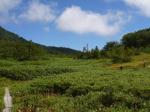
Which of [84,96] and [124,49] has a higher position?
[124,49]

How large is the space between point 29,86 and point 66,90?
182 inches

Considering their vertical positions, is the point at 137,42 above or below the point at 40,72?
above

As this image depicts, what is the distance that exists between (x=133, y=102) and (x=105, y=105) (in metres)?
1.62

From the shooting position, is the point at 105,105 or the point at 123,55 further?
the point at 123,55

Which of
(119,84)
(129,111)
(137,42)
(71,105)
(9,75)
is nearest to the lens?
(129,111)

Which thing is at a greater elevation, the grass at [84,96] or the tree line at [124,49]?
the tree line at [124,49]

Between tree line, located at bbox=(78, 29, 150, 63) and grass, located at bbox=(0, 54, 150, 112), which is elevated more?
tree line, located at bbox=(78, 29, 150, 63)

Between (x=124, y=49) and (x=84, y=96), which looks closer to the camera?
(x=84, y=96)

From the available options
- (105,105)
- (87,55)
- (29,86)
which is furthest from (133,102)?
(87,55)

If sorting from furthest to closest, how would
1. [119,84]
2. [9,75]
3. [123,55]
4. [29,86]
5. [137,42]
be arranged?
1. [137,42]
2. [123,55]
3. [9,75]
4. [29,86]
5. [119,84]

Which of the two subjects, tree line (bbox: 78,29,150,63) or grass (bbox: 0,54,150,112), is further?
tree line (bbox: 78,29,150,63)

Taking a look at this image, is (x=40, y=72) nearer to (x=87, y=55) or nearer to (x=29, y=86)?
(x=29, y=86)

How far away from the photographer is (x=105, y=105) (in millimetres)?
23453

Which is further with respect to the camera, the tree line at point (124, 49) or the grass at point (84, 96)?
the tree line at point (124, 49)
